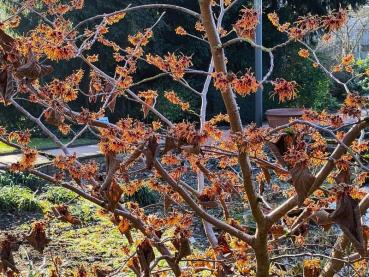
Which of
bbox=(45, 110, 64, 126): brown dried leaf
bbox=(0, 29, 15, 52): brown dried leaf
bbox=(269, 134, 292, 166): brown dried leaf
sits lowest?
bbox=(269, 134, 292, 166): brown dried leaf

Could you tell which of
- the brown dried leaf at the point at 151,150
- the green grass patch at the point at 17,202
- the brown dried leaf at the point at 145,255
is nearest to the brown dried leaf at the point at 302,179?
the brown dried leaf at the point at 151,150

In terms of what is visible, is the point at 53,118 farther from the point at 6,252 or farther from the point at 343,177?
the point at 343,177

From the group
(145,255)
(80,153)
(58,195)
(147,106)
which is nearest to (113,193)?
(145,255)

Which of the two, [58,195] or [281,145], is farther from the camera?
[58,195]

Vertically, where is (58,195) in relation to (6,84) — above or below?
below

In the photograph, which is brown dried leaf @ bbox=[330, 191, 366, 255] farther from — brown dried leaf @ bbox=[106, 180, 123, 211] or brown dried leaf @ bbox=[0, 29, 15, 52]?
brown dried leaf @ bbox=[0, 29, 15, 52]

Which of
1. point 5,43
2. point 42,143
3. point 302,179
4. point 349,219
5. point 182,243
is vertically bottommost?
point 182,243

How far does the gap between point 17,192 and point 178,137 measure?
199 inches

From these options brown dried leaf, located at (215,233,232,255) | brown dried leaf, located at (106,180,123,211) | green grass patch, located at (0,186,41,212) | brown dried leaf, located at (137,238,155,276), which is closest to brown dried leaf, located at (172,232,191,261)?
brown dried leaf, located at (137,238,155,276)

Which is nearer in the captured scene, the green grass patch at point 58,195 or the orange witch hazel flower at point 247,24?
the orange witch hazel flower at point 247,24

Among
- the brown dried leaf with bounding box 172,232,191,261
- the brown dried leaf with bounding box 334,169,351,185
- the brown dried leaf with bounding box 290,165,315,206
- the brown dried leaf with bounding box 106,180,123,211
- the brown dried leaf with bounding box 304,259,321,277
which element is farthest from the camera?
Result: the brown dried leaf with bounding box 304,259,321,277

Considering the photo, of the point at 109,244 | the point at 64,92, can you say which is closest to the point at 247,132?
the point at 64,92

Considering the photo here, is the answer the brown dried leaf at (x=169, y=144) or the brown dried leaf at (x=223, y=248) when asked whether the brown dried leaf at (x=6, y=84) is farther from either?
the brown dried leaf at (x=223, y=248)

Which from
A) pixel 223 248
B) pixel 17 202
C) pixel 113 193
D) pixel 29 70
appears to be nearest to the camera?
pixel 29 70
